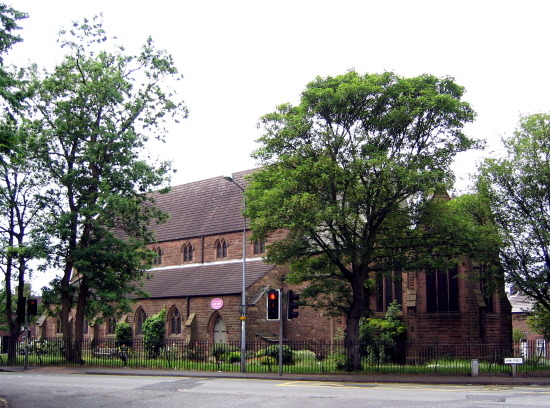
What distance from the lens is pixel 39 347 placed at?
3769cm

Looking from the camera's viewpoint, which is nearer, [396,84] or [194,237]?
[396,84]

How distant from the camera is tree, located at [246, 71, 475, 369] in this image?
23.9 meters

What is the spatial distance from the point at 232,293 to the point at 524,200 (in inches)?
738

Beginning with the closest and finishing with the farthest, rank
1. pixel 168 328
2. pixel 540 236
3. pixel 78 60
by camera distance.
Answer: pixel 540 236 < pixel 78 60 < pixel 168 328

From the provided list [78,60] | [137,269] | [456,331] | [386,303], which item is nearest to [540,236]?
[456,331]

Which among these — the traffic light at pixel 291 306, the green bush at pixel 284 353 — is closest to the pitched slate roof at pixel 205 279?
the green bush at pixel 284 353

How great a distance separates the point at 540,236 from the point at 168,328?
26250mm

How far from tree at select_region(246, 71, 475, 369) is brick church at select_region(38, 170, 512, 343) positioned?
10.7 ft

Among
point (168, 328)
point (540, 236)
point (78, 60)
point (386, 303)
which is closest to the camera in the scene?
point (540, 236)

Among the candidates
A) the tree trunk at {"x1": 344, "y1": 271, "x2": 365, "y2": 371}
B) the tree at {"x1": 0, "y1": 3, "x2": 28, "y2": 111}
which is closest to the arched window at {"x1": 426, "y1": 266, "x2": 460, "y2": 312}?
the tree trunk at {"x1": 344, "y1": 271, "x2": 365, "y2": 371}

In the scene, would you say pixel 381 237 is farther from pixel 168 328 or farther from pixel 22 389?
pixel 168 328

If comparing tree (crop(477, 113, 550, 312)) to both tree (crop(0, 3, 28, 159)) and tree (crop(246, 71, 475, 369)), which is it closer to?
tree (crop(246, 71, 475, 369))

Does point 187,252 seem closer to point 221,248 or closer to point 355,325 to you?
point 221,248

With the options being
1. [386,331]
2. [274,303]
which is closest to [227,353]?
[386,331]
